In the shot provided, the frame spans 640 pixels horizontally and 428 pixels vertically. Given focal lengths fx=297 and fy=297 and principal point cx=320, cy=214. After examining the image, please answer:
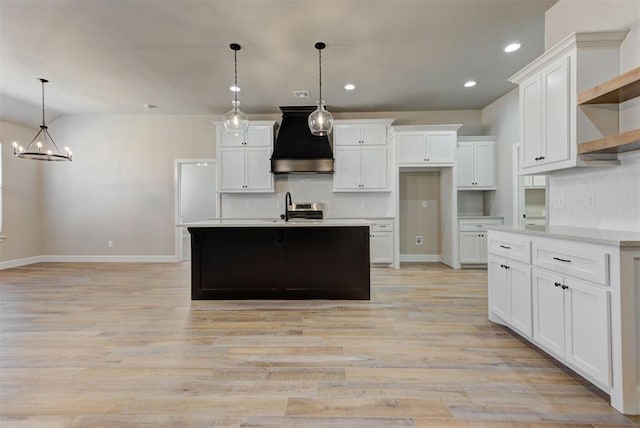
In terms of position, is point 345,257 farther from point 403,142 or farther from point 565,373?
point 403,142

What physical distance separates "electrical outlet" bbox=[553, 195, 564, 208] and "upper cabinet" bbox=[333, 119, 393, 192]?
118 inches

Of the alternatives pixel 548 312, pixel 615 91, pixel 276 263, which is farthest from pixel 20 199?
pixel 615 91

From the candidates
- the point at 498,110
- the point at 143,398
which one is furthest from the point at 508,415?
the point at 498,110

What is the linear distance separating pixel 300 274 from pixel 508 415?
2.40m

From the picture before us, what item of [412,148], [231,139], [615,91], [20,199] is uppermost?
[231,139]

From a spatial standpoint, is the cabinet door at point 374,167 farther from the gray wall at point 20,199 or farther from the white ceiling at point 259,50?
the gray wall at point 20,199

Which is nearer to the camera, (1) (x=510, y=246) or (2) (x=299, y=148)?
(1) (x=510, y=246)

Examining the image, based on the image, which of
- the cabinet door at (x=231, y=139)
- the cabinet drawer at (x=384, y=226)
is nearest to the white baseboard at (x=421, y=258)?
the cabinet drawer at (x=384, y=226)

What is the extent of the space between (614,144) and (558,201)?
3.06 feet

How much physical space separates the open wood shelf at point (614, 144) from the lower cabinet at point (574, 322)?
0.92m

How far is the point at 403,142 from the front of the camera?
539 cm

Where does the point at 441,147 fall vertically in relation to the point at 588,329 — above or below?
above

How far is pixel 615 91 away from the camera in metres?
2.00

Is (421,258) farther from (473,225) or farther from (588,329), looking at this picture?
(588,329)
